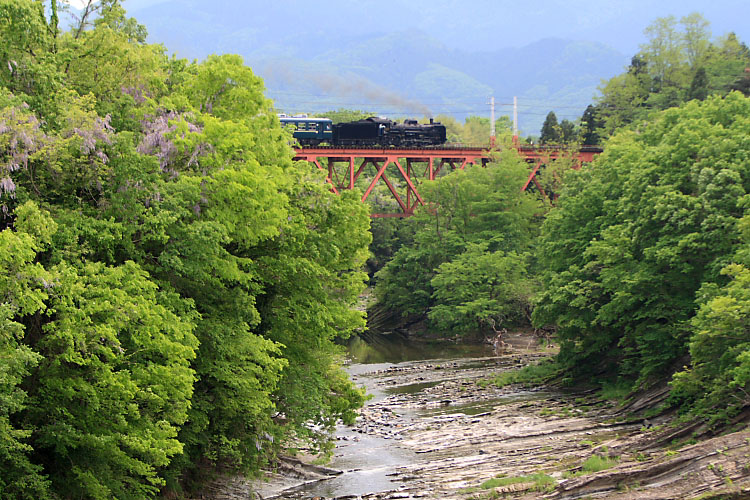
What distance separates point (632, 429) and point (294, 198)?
15.5 meters

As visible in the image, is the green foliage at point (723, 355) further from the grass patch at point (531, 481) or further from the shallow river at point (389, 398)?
the shallow river at point (389, 398)

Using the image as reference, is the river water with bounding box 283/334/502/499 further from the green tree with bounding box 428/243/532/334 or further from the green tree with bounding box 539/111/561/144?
the green tree with bounding box 539/111/561/144

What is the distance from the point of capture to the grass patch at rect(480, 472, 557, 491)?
22706 millimetres

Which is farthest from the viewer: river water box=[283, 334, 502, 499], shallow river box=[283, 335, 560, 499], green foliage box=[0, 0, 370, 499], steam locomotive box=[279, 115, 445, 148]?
steam locomotive box=[279, 115, 445, 148]

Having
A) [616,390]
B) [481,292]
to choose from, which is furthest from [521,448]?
[481,292]

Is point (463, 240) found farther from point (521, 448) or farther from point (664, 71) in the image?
point (664, 71)

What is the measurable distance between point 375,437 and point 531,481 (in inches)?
472

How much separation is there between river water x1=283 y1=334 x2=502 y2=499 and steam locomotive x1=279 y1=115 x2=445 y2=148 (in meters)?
20.2

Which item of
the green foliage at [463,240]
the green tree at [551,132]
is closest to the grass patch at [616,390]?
the green foliage at [463,240]

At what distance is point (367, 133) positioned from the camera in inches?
3103

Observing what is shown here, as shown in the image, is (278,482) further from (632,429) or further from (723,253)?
(723,253)

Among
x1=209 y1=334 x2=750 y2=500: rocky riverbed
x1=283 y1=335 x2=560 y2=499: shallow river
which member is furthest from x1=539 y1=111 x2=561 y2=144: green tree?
x1=209 y1=334 x2=750 y2=500: rocky riverbed

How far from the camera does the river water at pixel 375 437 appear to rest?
27.3m

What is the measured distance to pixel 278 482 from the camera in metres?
27.9
